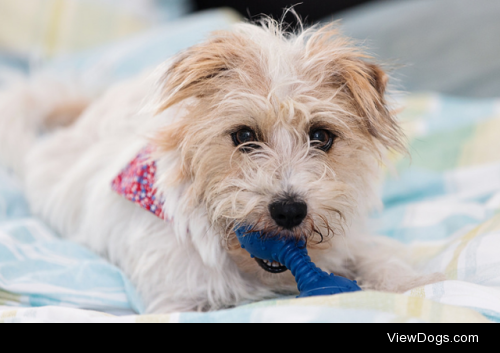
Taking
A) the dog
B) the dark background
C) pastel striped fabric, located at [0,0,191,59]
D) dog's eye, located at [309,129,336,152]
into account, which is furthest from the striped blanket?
the dark background

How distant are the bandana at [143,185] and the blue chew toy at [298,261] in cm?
34

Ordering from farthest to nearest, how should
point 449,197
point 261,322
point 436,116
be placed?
point 436,116 → point 449,197 → point 261,322

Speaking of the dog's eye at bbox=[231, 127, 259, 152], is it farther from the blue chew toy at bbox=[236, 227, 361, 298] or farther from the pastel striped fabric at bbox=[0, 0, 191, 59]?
the pastel striped fabric at bbox=[0, 0, 191, 59]

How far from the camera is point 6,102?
8.66 ft

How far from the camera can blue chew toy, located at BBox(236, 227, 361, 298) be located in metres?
1.27

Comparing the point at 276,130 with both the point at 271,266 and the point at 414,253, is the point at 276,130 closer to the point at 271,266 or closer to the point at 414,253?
the point at 271,266

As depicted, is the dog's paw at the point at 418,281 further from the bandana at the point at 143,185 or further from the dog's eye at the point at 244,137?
the bandana at the point at 143,185

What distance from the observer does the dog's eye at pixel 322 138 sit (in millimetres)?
1466

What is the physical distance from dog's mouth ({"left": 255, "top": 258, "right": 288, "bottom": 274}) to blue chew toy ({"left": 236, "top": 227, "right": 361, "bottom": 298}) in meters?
0.07

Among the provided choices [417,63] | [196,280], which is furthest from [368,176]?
[417,63]

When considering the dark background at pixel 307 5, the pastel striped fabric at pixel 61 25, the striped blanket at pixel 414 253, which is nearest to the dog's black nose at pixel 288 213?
the striped blanket at pixel 414 253

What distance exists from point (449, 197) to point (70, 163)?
1.74m

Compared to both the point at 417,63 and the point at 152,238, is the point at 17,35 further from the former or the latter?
the point at 417,63

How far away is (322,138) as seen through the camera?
1475 mm
